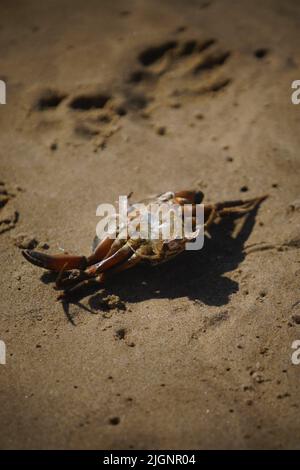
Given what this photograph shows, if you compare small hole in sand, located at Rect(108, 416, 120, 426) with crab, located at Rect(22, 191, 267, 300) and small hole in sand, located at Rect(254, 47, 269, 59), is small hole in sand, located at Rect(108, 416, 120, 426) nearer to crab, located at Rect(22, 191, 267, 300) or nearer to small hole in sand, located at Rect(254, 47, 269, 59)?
crab, located at Rect(22, 191, 267, 300)

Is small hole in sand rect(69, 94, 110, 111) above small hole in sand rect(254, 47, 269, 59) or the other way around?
the other way around

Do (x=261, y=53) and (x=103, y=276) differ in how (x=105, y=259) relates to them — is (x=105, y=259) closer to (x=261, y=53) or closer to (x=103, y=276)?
(x=103, y=276)

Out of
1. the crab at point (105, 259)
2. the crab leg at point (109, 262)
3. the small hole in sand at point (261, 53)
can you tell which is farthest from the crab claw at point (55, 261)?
the small hole in sand at point (261, 53)

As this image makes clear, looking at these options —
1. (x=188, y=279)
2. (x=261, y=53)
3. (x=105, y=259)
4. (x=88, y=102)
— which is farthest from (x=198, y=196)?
(x=261, y=53)

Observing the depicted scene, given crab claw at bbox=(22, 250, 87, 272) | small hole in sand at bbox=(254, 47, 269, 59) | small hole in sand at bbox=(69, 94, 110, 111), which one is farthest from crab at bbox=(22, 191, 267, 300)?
small hole in sand at bbox=(254, 47, 269, 59)

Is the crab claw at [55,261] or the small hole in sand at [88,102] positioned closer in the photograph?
the crab claw at [55,261]

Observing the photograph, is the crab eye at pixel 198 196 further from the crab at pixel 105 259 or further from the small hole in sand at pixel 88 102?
the small hole in sand at pixel 88 102

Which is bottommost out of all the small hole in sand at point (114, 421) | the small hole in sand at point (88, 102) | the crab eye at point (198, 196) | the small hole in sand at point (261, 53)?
the small hole in sand at point (114, 421)
